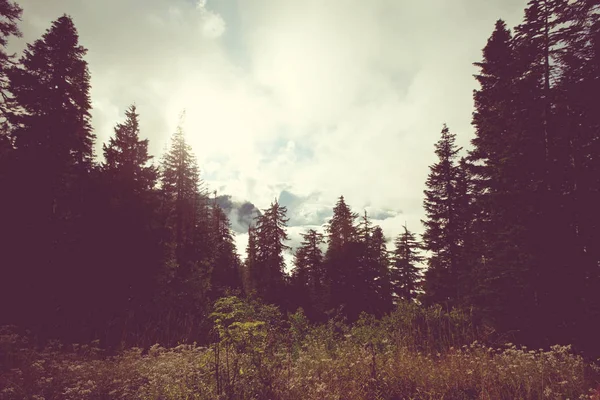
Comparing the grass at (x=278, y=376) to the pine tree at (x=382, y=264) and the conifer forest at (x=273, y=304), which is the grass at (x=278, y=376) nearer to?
the conifer forest at (x=273, y=304)

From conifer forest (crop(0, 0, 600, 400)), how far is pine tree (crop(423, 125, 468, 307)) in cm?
376

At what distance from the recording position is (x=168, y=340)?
9750 millimetres

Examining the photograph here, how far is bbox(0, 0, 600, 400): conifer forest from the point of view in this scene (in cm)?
503

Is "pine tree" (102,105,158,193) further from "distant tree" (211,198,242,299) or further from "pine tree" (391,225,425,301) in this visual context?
"pine tree" (391,225,425,301)

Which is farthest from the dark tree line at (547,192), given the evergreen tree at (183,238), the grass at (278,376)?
the evergreen tree at (183,238)

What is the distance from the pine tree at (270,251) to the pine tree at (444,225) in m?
17.7

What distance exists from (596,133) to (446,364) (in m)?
8.79

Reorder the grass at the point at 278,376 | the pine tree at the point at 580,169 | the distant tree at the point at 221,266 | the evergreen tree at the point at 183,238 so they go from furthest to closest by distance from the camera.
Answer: the distant tree at the point at 221,266
the evergreen tree at the point at 183,238
the pine tree at the point at 580,169
the grass at the point at 278,376

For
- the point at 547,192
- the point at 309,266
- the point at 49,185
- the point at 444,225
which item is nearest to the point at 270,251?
the point at 309,266

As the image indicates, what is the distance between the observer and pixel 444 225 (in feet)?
74.0

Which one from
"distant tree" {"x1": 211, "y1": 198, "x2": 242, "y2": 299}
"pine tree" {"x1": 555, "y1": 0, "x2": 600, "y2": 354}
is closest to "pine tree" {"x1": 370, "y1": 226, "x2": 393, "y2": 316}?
"distant tree" {"x1": 211, "y1": 198, "x2": 242, "y2": 299}

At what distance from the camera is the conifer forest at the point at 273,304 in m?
5.03

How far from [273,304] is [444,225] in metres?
18.1

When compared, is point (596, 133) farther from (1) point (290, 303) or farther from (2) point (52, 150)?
(1) point (290, 303)
